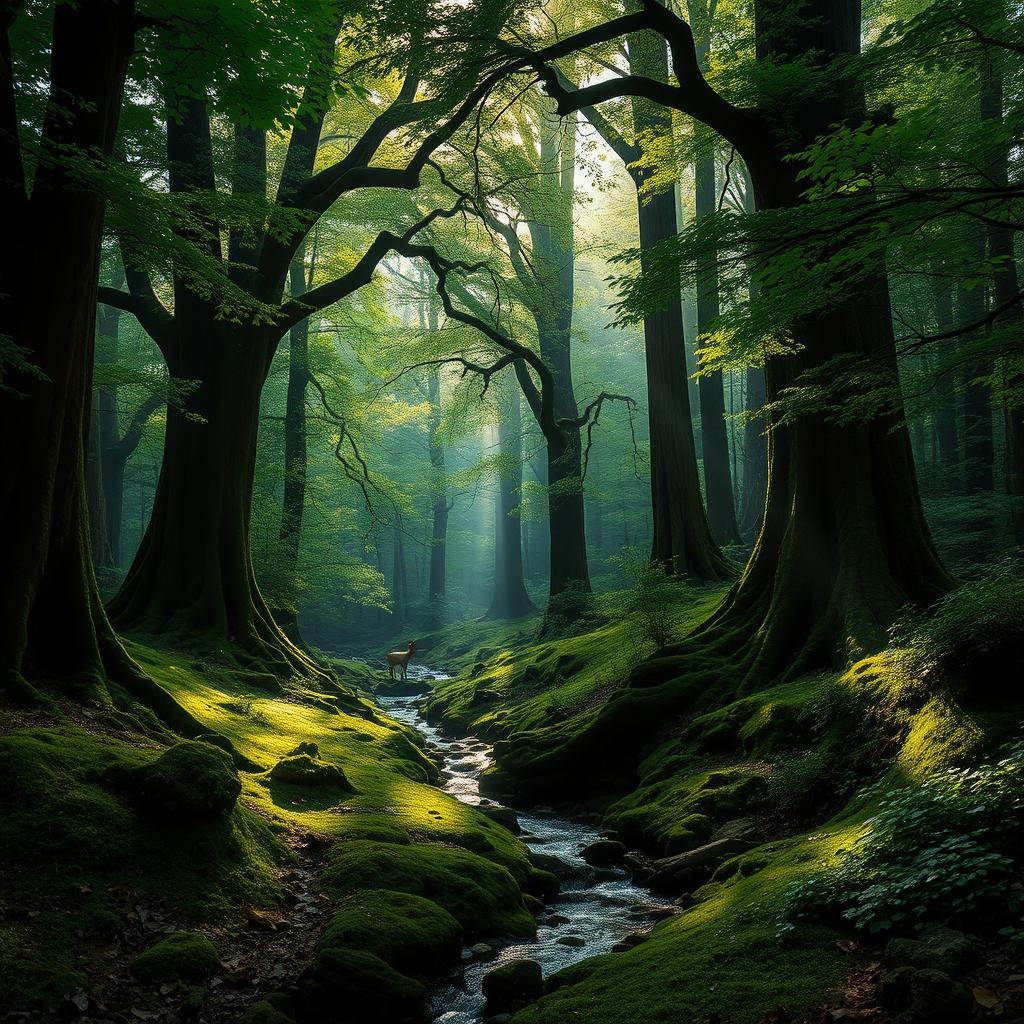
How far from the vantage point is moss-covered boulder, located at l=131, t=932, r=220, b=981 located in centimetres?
361

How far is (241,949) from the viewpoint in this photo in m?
4.12

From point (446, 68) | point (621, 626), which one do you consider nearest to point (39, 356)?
point (446, 68)

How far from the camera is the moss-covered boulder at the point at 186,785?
4582mm

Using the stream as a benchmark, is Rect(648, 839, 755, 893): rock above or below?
above

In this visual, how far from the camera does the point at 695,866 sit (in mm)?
5934

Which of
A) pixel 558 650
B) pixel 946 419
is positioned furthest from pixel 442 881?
pixel 946 419

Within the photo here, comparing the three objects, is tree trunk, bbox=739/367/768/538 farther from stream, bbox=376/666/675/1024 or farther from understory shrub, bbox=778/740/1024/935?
understory shrub, bbox=778/740/1024/935

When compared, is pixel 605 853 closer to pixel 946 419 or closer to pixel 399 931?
pixel 399 931

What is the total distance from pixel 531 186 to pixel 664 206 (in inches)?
119

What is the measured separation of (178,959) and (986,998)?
11.6 feet

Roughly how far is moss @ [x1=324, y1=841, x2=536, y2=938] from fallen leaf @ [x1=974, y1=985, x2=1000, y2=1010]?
3120 mm

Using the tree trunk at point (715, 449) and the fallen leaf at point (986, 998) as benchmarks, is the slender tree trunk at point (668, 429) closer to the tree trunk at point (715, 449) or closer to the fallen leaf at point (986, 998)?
the tree trunk at point (715, 449)

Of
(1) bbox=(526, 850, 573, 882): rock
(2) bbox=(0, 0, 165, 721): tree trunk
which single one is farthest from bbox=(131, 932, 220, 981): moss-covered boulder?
(1) bbox=(526, 850, 573, 882): rock

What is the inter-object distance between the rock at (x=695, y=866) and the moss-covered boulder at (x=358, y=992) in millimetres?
2481
